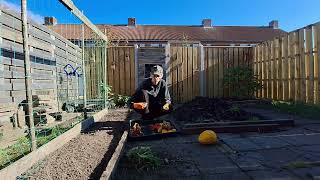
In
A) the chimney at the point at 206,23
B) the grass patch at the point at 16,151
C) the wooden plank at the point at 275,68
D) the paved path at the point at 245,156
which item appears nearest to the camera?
the paved path at the point at 245,156

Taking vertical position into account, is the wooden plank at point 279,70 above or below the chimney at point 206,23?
below

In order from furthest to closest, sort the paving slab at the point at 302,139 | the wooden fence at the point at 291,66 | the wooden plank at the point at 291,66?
the wooden plank at the point at 291,66 < the wooden fence at the point at 291,66 < the paving slab at the point at 302,139

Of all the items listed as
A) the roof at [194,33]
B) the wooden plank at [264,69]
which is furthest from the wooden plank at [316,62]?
the roof at [194,33]

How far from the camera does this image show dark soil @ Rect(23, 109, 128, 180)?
2.64m

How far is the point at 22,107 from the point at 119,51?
5934mm

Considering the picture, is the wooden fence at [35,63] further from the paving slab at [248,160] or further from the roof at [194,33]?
the roof at [194,33]

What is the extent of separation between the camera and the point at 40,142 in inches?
144

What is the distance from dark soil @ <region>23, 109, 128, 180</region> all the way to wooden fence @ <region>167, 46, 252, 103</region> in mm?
5889

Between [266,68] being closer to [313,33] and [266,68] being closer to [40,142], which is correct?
[313,33]

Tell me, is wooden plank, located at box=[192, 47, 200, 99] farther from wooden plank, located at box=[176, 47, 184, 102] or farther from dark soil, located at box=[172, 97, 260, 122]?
dark soil, located at box=[172, 97, 260, 122]

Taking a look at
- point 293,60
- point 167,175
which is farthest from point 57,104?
point 293,60

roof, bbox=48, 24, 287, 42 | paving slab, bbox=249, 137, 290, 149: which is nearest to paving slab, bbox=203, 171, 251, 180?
paving slab, bbox=249, 137, 290, 149

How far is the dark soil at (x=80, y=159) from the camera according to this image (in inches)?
104

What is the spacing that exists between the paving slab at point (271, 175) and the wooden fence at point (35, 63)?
3.28 meters
